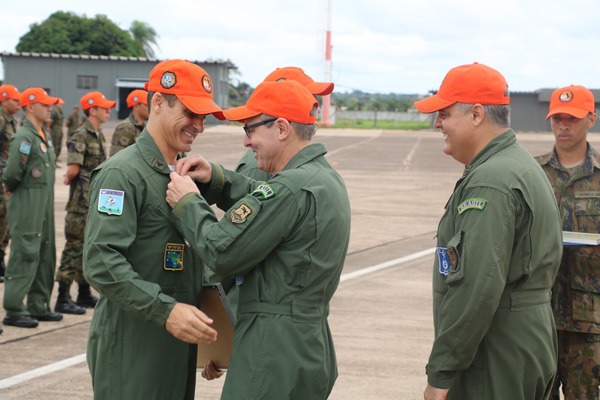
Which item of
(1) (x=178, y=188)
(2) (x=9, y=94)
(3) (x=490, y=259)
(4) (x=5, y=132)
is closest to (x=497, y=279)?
(3) (x=490, y=259)

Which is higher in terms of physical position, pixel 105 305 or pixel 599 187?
pixel 599 187

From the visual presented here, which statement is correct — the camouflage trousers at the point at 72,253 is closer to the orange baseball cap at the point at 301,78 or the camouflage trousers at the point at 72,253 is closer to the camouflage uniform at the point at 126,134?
the camouflage uniform at the point at 126,134

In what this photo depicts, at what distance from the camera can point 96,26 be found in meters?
74.9

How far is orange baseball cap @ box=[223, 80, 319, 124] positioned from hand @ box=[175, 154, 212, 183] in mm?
353

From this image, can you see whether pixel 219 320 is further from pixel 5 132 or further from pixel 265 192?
pixel 5 132

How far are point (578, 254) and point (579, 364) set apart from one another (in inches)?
24.4

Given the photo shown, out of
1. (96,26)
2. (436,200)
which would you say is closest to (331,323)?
(436,200)

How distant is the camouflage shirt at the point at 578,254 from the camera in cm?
529

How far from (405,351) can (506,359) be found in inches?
164

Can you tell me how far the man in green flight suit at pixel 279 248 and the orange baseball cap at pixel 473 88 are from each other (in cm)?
58

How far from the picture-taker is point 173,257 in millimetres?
3955

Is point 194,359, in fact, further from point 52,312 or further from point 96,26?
point 96,26

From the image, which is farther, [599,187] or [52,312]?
[52,312]

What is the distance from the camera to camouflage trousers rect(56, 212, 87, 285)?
9.33 meters
